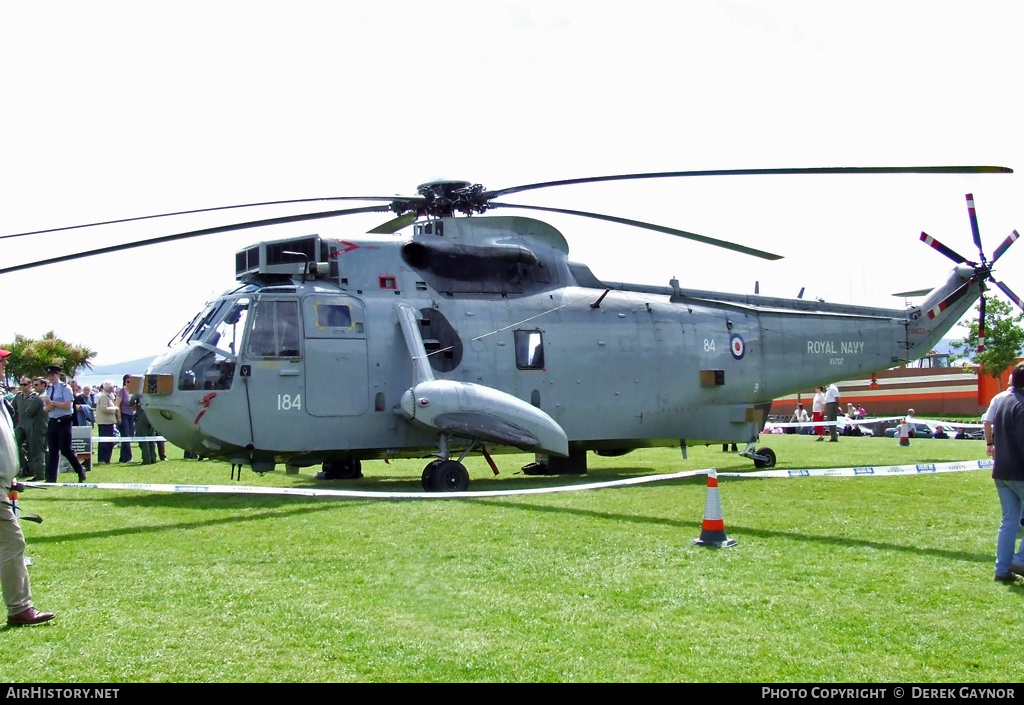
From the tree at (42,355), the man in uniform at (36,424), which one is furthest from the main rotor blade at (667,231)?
the tree at (42,355)

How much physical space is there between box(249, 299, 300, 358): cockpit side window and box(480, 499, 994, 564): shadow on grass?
4.23m

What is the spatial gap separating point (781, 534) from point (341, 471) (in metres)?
9.42

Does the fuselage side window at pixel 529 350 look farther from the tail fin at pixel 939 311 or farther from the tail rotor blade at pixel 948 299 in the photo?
the tail rotor blade at pixel 948 299

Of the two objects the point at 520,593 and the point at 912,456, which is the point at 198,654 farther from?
the point at 912,456

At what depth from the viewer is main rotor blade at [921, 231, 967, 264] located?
19.9 m

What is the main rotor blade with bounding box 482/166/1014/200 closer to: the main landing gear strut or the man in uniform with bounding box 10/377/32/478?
the main landing gear strut

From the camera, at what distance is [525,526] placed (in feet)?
34.1

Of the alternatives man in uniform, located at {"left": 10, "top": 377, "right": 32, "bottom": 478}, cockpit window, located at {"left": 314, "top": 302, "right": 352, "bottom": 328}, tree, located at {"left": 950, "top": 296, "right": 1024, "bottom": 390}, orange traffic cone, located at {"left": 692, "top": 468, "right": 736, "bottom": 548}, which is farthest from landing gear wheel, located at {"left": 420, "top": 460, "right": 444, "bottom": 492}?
tree, located at {"left": 950, "top": 296, "right": 1024, "bottom": 390}

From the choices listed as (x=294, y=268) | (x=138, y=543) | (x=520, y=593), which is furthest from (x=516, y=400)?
(x=520, y=593)

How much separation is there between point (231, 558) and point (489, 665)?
4.13m

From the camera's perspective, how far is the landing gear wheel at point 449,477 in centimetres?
1400

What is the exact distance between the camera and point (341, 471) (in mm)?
17125

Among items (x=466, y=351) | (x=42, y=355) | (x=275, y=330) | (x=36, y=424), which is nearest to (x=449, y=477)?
(x=466, y=351)

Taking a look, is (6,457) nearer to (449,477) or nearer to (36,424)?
(449,477)
